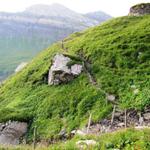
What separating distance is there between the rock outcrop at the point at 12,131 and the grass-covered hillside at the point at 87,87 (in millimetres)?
992

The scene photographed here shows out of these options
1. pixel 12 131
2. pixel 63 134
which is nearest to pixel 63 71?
pixel 12 131

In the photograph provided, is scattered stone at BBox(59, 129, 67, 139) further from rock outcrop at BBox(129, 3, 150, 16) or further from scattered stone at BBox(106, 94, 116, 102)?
rock outcrop at BBox(129, 3, 150, 16)

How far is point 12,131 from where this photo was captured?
6369 cm

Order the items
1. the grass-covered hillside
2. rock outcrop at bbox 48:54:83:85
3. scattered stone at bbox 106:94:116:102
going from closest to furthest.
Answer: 1. the grass-covered hillside
2. scattered stone at bbox 106:94:116:102
3. rock outcrop at bbox 48:54:83:85

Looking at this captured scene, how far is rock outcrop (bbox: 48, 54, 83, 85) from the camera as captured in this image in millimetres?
75688

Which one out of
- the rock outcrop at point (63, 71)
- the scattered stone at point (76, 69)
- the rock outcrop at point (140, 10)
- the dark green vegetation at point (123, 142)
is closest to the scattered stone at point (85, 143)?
the dark green vegetation at point (123, 142)

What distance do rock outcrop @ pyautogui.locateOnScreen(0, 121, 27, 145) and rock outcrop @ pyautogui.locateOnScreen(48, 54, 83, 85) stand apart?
12963 mm

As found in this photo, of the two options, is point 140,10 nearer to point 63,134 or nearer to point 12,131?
point 12,131

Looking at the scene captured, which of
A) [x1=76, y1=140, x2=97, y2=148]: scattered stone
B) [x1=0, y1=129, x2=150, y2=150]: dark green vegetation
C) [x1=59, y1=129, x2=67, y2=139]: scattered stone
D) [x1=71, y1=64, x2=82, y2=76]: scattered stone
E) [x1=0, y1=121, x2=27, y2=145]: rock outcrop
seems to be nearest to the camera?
[x1=0, y1=129, x2=150, y2=150]: dark green vegetation

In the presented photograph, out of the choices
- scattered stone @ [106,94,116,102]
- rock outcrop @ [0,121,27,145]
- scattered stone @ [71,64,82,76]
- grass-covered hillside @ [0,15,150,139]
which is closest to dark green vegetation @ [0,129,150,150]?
grass-covered hillside @ [0,15,150,139]

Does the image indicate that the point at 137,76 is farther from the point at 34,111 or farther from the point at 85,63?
the point at 34,111

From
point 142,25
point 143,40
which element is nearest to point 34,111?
point 143,40

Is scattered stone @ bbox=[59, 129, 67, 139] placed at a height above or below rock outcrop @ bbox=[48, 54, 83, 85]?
below

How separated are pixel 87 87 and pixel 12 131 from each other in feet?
48.8
